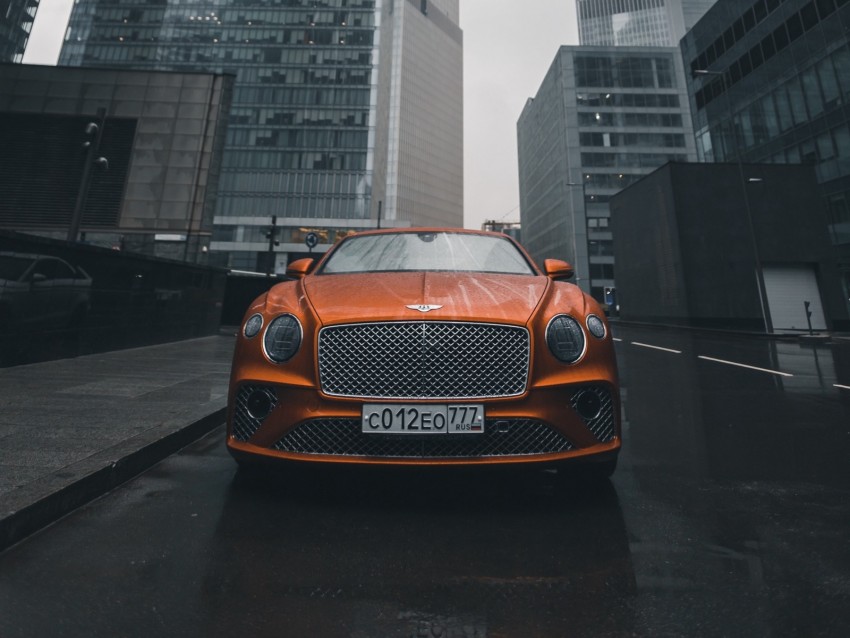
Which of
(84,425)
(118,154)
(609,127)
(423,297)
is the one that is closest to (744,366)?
(423,297)

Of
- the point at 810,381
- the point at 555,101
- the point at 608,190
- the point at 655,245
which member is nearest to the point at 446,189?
the point at 555,101

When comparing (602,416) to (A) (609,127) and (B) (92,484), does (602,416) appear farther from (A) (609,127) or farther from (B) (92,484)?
(A) (609,127)

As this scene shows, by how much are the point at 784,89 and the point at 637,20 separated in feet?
446

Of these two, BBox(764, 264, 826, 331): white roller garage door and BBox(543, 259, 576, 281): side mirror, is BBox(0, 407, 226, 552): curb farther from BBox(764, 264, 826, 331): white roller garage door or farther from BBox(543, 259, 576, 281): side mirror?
BBox(764, 264, 826, 331): white roller garage door

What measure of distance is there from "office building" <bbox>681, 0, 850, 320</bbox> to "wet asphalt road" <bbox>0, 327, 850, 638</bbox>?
24.0 m

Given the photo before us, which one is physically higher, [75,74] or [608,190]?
[608,190]

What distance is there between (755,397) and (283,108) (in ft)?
236

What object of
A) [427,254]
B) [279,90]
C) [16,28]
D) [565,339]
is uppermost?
[279,90]

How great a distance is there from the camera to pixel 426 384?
6.86ft

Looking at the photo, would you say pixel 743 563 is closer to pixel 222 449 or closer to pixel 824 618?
pixel 824 618

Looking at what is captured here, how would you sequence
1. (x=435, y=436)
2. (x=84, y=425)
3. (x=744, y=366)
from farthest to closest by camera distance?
(x=744, y=366)
(x=84, y=425)
(x=435, y=436)

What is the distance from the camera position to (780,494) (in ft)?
7.68

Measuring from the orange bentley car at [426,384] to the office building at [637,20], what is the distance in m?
159

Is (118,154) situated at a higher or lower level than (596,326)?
higher
